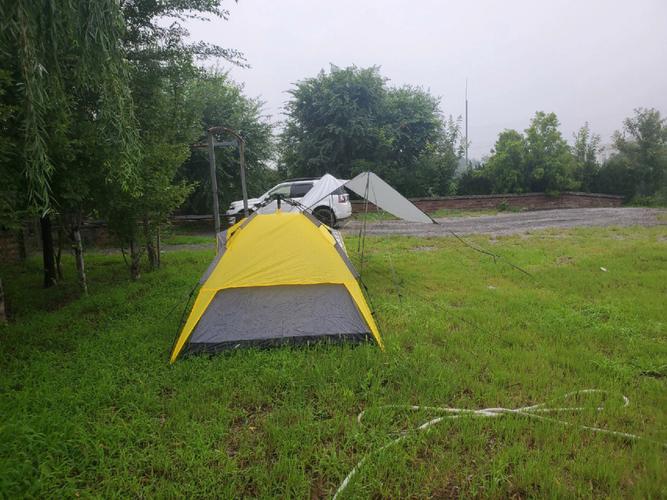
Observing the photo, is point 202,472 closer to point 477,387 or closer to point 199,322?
point 199,322

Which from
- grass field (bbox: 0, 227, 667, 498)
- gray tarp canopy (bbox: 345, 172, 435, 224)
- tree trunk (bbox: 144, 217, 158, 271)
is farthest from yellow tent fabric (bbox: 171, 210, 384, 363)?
tree trunk (bbox: 144, 217, 158, 271)

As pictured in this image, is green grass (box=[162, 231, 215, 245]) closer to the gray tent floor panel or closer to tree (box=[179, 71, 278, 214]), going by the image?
tree (box=[179, 71, 278, 214])

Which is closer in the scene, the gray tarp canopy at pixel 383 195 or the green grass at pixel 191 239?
the gray tarp canopy at pixel 383 195

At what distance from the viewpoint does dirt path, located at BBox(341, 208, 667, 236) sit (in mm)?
11352

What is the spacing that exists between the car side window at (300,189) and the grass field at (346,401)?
6883 mm

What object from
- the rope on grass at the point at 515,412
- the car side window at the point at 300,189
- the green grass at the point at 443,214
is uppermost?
the car side window at the point at 300,189

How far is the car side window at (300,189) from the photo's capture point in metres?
11.9

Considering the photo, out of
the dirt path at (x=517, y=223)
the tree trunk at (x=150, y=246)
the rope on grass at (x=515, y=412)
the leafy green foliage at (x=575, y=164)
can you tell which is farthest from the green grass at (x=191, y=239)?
the leafy green foliage at (x=575, y=164)

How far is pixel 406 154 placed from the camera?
57.5 feet

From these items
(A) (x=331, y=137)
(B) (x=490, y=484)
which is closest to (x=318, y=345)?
(B) (x=490, y=484)

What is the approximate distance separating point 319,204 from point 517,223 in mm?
6089

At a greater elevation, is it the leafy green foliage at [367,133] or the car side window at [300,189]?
the leafy green foliage at [367,133]

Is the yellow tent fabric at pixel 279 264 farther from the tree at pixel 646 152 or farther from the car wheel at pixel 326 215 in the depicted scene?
the tree at pixel 646 152

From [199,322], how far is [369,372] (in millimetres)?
1586
